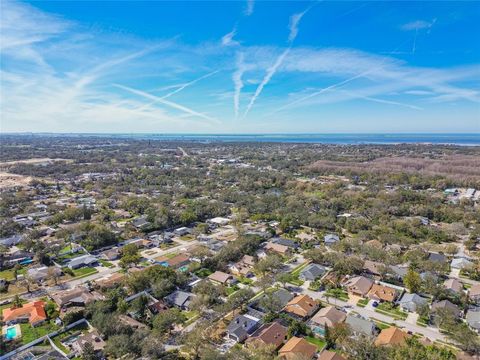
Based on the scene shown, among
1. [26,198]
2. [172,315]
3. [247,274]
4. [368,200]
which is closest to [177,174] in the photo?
[26,198]

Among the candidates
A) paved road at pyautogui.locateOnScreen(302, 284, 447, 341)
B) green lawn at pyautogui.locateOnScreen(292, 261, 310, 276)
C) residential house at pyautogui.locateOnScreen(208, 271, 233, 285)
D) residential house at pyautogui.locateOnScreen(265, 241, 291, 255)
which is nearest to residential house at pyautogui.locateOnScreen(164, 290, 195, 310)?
residential house at pyautogui.locateOnScreen(208, 271, 233, 285)

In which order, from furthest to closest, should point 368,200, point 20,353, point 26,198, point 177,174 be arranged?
1. point 177,174
2. point 26,198
3. point 368,200
4. point 20,353

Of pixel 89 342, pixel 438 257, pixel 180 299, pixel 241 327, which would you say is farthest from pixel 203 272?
pixel 438 257

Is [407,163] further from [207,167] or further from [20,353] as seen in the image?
[20,353]

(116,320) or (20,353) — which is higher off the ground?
(116,320)

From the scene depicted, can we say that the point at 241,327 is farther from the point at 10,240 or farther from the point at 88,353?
the point at 10,240

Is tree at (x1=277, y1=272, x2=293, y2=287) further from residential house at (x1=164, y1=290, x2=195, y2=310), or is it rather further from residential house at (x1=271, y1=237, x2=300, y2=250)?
residential house at (x1=271, y1=237, x2=300, y2=250)
